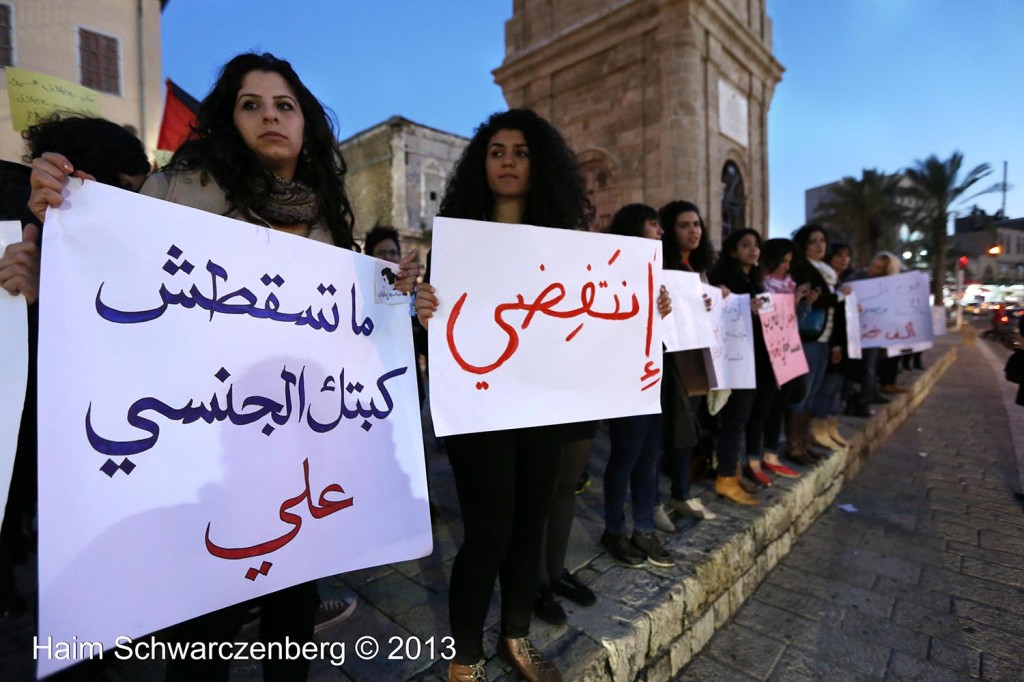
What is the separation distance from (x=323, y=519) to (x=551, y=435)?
70 cm

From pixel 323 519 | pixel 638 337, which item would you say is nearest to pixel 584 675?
pixel 323 519

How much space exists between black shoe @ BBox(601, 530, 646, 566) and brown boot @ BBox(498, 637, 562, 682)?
0.81 metres

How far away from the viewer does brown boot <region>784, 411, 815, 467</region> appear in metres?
3.73

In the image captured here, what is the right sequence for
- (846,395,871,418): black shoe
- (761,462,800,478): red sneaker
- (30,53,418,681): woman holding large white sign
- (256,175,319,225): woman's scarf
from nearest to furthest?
(30,53,418,681): woman holding large white sign → (256,175,319,225): woman's scarf → (761,462,800,478): red sneaker → (846,395,871,418): black shoe

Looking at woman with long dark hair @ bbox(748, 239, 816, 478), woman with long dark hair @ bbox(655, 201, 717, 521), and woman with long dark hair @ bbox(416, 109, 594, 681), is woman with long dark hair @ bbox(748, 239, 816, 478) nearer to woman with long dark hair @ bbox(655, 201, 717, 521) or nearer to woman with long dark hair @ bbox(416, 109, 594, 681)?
woman with long dark hair @ bbox(655, 201, 717, 521)

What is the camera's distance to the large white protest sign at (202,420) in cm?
90

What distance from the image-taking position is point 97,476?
3.02 ft

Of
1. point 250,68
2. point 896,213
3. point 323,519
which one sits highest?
point 896,213

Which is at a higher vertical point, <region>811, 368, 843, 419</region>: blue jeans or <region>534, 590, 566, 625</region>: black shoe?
<region>811, 368, 843, 419</region>: blue jeans

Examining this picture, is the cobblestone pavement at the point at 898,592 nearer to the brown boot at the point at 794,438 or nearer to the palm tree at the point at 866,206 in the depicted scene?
the brown boot at the point at 794,438

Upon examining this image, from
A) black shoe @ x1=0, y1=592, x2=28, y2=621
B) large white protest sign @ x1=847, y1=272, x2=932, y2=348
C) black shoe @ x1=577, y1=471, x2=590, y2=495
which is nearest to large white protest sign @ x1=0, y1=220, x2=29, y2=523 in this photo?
black shoe @ x1=0, y1=592, x2=28, y2=621

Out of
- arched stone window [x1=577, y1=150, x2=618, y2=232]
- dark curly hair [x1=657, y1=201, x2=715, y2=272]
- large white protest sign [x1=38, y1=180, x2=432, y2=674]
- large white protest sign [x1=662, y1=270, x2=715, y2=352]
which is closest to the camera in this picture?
large white protest sign [x1=38, y1=180, x2=432, y2=674]

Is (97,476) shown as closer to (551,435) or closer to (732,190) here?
(551,435)

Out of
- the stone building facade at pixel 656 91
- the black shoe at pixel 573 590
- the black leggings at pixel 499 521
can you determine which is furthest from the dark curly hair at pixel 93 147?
the stone building facade at pixel 656 91
